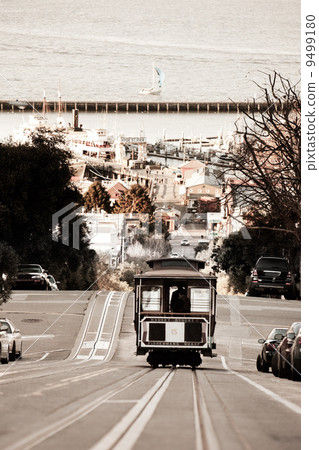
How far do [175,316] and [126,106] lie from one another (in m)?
34.7

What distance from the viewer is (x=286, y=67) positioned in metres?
31.5

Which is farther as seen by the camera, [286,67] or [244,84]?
[244,84]

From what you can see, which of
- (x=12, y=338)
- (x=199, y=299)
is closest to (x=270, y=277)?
(x=199, y=299)

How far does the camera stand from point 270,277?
2372 centimetres

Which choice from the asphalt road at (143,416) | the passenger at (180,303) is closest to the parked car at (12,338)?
the passenger at (180,303)

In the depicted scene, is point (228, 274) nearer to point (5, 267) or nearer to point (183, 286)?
point (5, 267)

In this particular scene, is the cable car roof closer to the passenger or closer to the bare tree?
the passenger

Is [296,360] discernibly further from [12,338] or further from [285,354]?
[12,338]

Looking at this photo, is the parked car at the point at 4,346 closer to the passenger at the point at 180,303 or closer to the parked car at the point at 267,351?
A: the passenger at the point at 180,303

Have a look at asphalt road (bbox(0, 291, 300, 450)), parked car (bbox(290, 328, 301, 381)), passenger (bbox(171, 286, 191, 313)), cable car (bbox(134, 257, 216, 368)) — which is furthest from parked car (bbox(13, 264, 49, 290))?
asphalt road (bbox(0, 291, 300, 450))

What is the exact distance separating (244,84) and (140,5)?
5.60 meters

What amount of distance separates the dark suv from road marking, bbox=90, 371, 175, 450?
1807 centimetres
